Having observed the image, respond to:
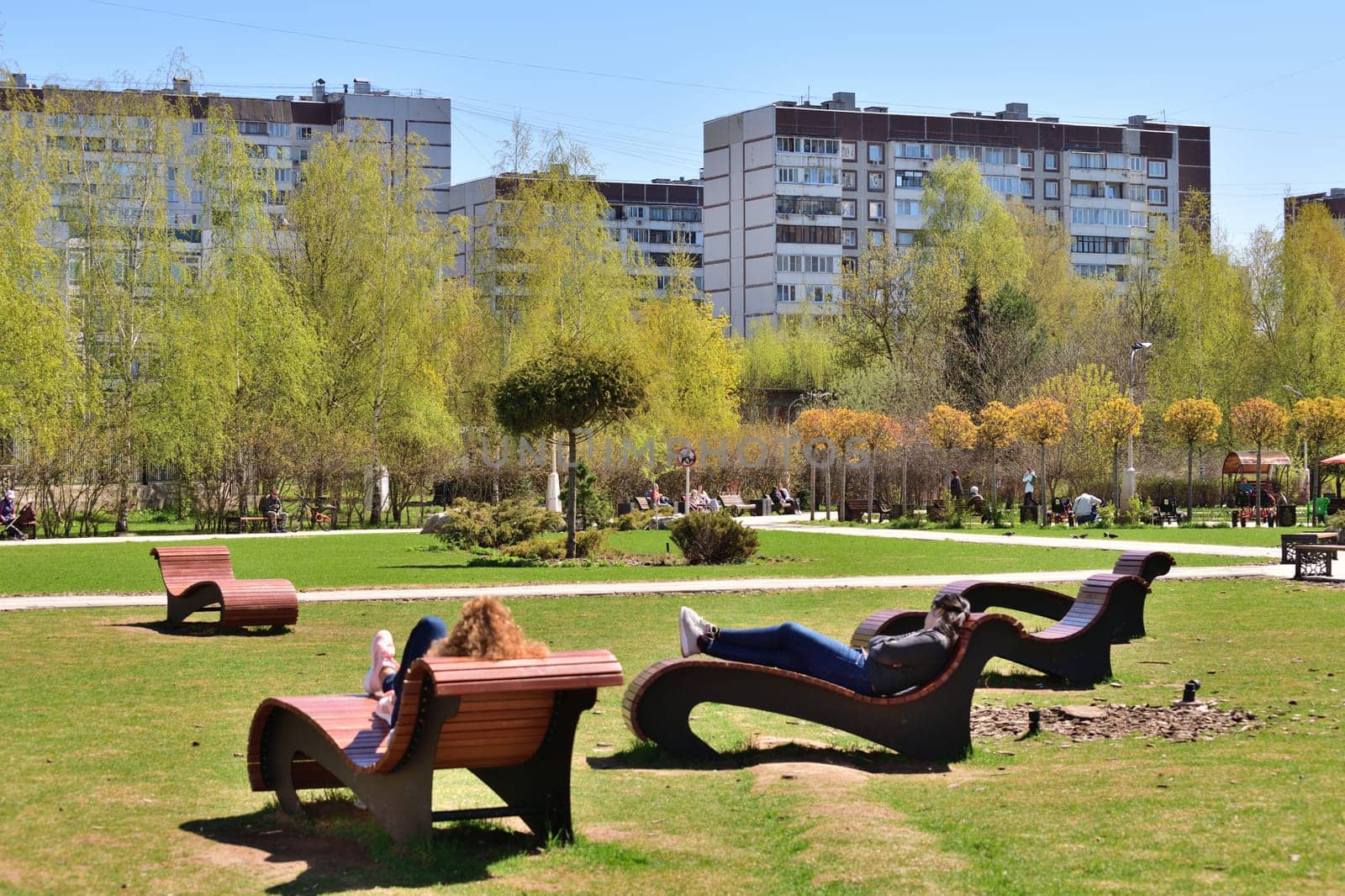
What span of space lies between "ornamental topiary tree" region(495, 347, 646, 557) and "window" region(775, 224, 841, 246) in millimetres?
79476

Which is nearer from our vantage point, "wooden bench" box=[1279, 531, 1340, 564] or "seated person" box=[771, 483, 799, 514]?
"wooden bench" box=[1279, 531, 1340, 564]

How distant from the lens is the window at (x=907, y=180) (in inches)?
4311

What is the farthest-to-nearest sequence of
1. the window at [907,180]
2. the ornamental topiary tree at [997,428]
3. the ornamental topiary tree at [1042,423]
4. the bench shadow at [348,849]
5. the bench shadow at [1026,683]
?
the window at [907,180], the ornamental topiary tree at [997,428], the ornamental topiary tree at [1042,423], the bench shadow at [1026,683], the bench shadow at [348,849]

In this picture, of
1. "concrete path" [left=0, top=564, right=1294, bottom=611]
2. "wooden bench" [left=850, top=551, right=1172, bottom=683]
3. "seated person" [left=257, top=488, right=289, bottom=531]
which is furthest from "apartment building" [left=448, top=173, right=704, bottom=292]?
"wooden bench" [left=850, top=551, right=1172, bottom=683]

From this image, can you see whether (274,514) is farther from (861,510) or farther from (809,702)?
(809,702)

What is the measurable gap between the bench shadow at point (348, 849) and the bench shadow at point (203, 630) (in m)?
7.91

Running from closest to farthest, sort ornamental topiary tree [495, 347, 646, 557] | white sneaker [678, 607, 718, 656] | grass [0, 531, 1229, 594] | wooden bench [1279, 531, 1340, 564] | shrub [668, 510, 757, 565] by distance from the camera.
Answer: white sneaker [678, 607, 718, 656], grass [0, 531, 1229, 594], wooden bench [1279, 531, 1340, 564], shrub [668, 510, 757, 565], ornamental topiary tree [495, 347, 646, 557]

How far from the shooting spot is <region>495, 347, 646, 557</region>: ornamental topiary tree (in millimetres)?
27516

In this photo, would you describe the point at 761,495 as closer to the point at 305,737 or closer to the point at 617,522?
the point at 617,522

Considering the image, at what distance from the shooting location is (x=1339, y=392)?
63.9m

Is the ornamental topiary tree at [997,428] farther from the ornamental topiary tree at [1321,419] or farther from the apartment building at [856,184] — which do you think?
the apartment building at [856,184]

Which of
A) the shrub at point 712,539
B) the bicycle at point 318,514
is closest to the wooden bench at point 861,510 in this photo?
the bicycle at point 318,514

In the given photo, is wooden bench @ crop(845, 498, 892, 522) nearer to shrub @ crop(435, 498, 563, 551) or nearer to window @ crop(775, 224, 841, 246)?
shrub @ crop(435, 498, 563, 551)

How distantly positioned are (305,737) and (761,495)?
50.0 metres
